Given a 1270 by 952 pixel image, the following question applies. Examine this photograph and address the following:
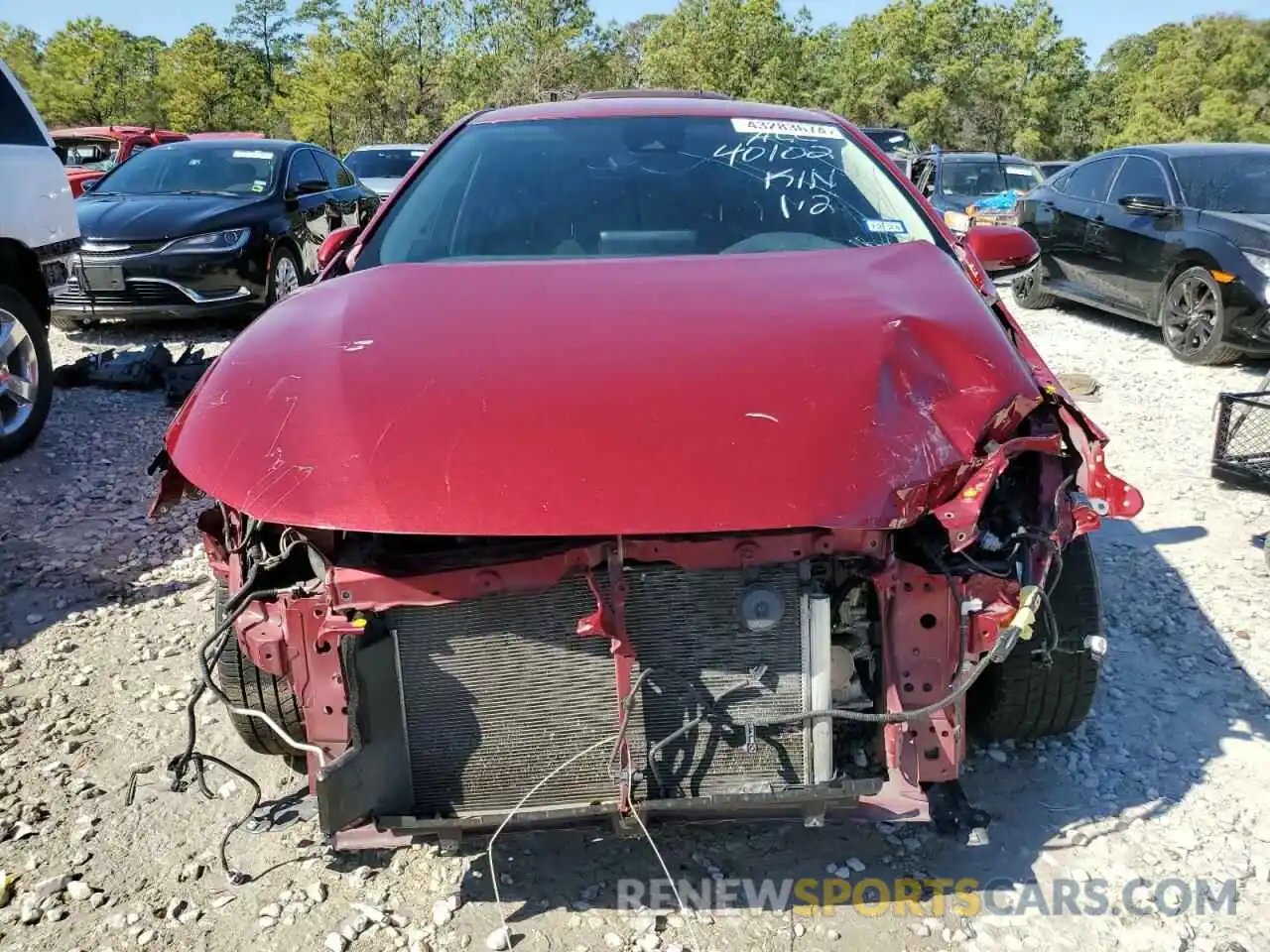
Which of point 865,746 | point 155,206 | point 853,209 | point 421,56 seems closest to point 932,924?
point 865,746

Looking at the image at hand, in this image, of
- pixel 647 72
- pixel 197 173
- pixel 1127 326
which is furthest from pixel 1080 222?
pixel 647 72

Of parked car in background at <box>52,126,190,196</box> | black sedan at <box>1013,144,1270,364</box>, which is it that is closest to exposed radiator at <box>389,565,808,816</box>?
black sedan at <box>1013,144,1270,364</box>

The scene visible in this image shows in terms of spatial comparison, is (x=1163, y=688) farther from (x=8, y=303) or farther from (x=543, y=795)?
(x=8, y=303)

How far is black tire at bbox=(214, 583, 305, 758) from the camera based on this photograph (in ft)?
8.31

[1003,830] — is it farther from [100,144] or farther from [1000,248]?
[100,144]

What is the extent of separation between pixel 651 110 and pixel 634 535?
2.08 metres

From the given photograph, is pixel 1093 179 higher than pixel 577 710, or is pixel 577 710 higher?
pixel 1093 179

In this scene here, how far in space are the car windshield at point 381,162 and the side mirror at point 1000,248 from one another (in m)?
11.7

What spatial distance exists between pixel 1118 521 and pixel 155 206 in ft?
23.3

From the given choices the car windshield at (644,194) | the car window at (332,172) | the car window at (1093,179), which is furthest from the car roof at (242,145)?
the car window at (1093,179)

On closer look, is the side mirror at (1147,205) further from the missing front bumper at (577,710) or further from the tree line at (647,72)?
the tree line at (647,72)

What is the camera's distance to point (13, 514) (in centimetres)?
449

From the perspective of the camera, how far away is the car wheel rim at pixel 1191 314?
6965 mm

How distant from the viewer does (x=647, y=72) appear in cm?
4112
